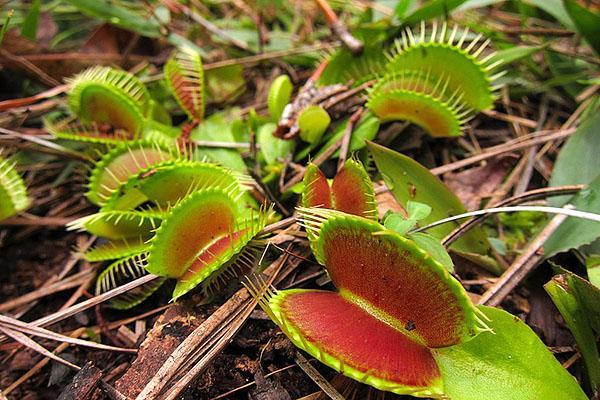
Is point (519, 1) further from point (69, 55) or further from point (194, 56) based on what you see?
point (69, 55)

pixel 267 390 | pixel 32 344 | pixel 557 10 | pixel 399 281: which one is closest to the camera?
pixel 399 281

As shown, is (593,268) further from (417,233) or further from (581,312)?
(417,233)

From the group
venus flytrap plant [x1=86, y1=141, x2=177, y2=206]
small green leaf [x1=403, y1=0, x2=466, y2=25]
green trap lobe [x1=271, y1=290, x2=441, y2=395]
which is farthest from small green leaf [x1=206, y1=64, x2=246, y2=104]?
green trap lobe [x1=271, y1=290, x2=441, y2=395]

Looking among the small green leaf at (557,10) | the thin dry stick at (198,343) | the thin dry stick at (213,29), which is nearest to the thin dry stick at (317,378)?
the thin dry stick at (198,343)

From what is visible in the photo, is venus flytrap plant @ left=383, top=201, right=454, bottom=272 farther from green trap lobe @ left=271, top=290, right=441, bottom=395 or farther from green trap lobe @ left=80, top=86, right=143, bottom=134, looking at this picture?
green trap lobe @ left=80, top=86, right=143, bottom=134

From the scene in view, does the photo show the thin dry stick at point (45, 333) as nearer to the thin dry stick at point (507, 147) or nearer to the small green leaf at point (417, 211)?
the small green leaf at point (417, 211)

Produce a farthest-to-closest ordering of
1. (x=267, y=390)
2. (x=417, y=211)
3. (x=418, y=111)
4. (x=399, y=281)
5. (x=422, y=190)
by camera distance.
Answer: (x=418, y=111) < (x=422, y=190) < (x=417, y=211) < (x=267, y=390) < (x=399, y=281)

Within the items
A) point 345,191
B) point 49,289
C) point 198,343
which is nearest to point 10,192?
point 49,289
